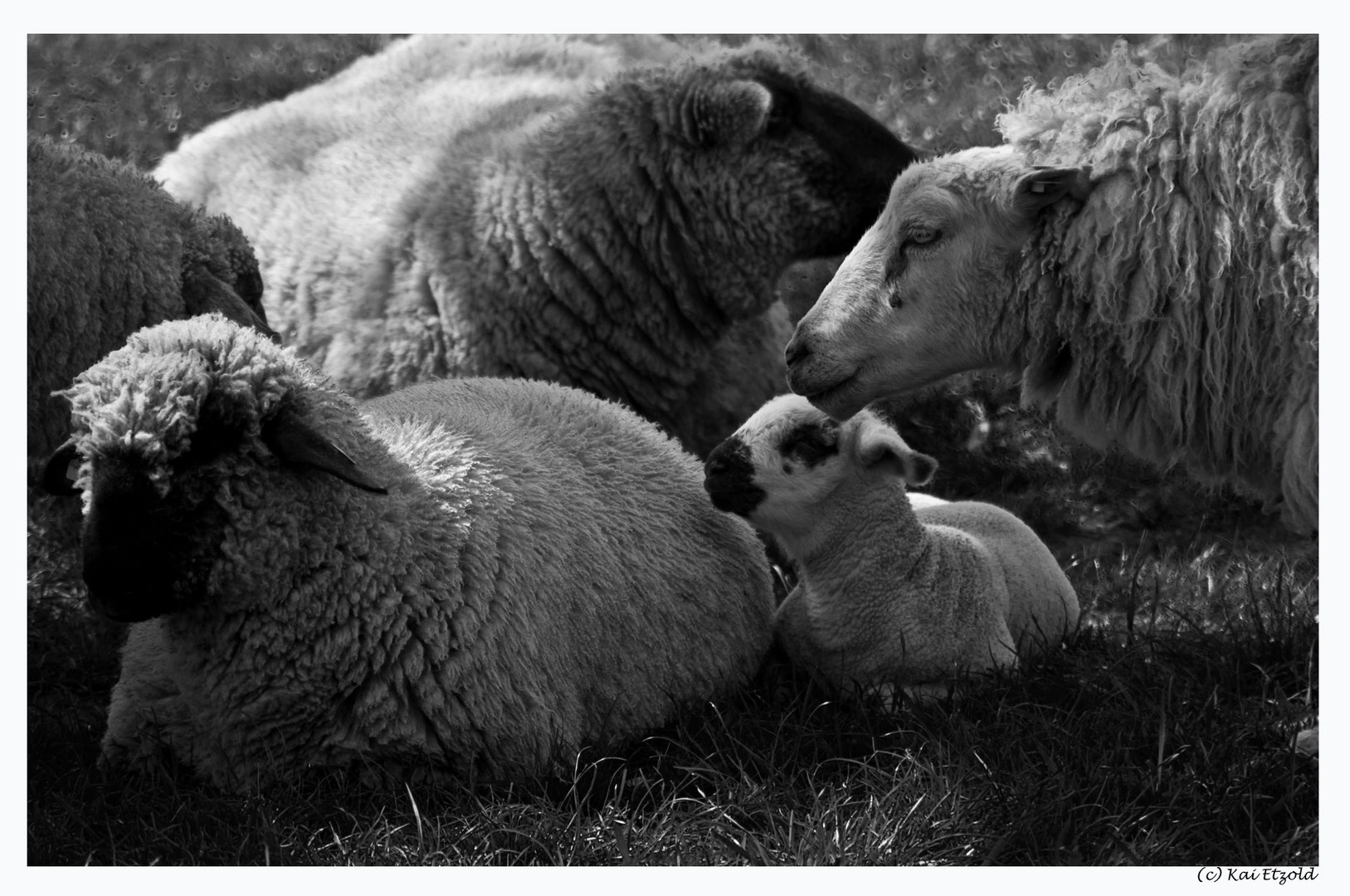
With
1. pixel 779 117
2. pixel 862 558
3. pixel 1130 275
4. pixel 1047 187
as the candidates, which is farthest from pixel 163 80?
pixel 1130 275

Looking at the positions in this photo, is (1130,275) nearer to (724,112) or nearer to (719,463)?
(719,463)

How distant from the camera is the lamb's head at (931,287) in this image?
3.95 metres

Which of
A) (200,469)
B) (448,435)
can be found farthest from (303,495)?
(448,435)

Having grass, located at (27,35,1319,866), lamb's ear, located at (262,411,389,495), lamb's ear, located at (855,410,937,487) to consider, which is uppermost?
lamb's ear, located at (262,411,389,495)

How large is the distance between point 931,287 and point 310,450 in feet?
5.58

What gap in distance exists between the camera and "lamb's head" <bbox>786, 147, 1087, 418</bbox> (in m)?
3.95

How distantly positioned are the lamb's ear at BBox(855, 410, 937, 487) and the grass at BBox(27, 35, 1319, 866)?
68 cm

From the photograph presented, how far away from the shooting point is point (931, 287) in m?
4.02

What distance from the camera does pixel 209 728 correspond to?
385 centimetres

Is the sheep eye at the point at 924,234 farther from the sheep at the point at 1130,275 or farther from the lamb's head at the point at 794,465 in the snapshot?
the lamb's head at the point at 794,465

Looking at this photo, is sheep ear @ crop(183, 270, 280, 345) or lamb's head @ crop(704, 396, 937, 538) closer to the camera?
lamb's head @ crop(704, 396, 937, 538)

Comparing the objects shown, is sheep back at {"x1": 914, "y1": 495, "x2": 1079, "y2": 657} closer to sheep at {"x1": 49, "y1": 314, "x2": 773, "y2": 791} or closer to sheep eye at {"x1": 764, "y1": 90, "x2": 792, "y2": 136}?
sheep at {"x1": 49, "y1": 314, "x2": 773, "y2": 791}

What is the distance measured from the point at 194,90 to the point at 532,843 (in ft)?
19.5

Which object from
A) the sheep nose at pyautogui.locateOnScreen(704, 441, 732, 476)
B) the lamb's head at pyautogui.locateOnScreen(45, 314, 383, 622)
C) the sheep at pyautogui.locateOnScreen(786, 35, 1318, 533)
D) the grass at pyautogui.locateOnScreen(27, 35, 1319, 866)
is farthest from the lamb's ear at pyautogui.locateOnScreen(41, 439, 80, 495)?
the sheep at pyautogui.locateOnScreen(786, 35, 1318, 533)
